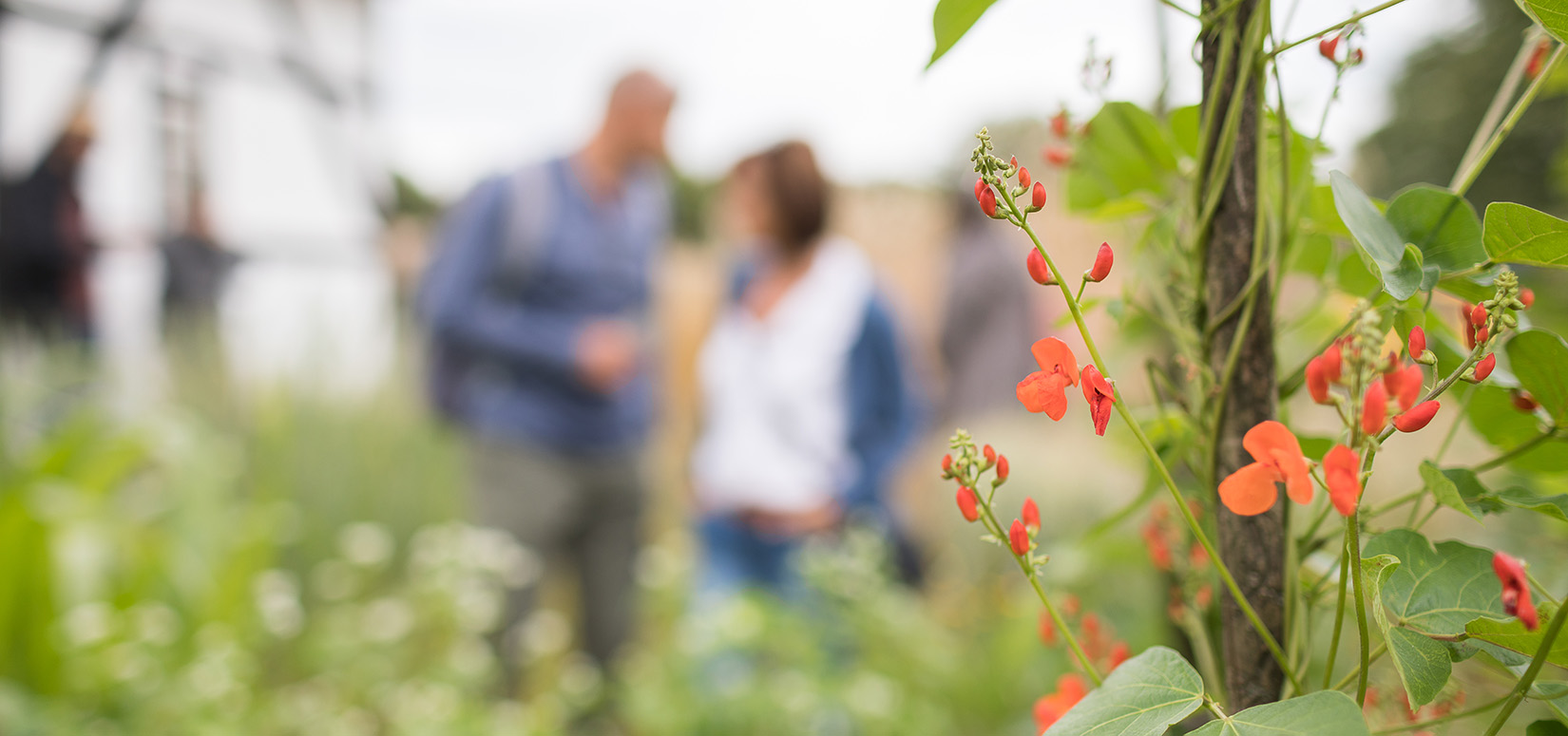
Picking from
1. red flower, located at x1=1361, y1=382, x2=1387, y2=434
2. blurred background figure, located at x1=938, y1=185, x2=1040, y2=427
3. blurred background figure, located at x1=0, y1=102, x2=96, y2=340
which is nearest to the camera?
red flower, located at x1=1361, y1=382, x2=1387, y2=434

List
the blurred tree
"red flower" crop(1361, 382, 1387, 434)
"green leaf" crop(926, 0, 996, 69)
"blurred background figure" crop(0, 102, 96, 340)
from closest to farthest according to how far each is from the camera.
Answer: "red flower" crop(1361, 382, 1387, 434)
"green leaf" crop(926, 0, 996, 69)
the blurred tree
"blurred background figure" crop(0, 102, 96, 340)

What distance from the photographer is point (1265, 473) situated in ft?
0.81

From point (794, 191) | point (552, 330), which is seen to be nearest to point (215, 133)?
point (552, 330)

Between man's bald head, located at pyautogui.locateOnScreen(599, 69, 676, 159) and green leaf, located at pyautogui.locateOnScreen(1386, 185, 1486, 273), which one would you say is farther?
man's bald head, located at pyautogui.locateOnScreen(599, 69, 676, 159)

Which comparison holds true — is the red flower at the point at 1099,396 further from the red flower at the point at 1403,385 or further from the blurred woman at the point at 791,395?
the blurred woman at the point at 791,395

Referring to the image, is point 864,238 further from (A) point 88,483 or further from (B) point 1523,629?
(B) point 1523,629

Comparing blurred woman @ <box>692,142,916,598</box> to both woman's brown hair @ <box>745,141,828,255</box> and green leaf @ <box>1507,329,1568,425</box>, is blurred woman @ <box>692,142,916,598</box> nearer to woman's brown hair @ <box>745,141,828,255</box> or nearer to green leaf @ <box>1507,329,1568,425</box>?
woman's brown hair @ <box>745,141,828,255</box>

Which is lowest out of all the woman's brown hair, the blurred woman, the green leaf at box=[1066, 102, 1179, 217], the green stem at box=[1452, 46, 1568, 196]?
the green stem at box=[1452, 46, 1568, 196]

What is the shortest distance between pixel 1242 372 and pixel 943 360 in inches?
141

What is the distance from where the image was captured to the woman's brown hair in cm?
258

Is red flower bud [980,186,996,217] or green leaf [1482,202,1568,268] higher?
red flower bud [980,186,996,217]

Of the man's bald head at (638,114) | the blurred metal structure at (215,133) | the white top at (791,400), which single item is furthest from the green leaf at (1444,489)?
the blurred metal structure at (215,133)

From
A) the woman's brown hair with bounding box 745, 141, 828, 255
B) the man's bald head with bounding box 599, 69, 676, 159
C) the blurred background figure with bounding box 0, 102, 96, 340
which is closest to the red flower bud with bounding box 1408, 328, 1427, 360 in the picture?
the woman's brown hair with bounding box 745, 141, 828, 255

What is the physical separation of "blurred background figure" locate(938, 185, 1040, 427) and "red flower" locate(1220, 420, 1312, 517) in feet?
10.9
